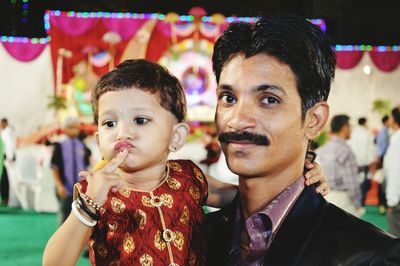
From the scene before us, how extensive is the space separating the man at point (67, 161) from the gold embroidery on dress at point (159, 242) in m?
4.69

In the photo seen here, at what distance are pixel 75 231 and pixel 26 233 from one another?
6.88 meters

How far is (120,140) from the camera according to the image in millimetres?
1844

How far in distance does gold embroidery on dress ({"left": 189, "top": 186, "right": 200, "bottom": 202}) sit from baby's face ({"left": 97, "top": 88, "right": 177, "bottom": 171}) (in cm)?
25

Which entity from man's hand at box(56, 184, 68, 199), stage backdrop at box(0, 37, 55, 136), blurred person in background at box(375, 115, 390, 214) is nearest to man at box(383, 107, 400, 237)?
blurred person in background at box(375, 115, 390, 214)

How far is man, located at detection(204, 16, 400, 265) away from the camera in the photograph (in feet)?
4.70

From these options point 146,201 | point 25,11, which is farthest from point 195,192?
point 25,11

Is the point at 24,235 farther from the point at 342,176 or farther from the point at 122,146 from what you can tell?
the point at 122,146

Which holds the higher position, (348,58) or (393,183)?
(348,58)

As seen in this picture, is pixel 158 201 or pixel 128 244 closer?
pixel 128 244

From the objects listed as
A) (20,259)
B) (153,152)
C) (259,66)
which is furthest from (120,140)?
(20,259)

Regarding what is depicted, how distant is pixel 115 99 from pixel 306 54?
0.70 meters

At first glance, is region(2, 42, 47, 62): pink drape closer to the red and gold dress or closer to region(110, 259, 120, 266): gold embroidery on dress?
the red and gold dress

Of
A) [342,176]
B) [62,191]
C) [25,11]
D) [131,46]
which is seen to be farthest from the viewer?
[25,11]

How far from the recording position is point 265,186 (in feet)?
5.32
